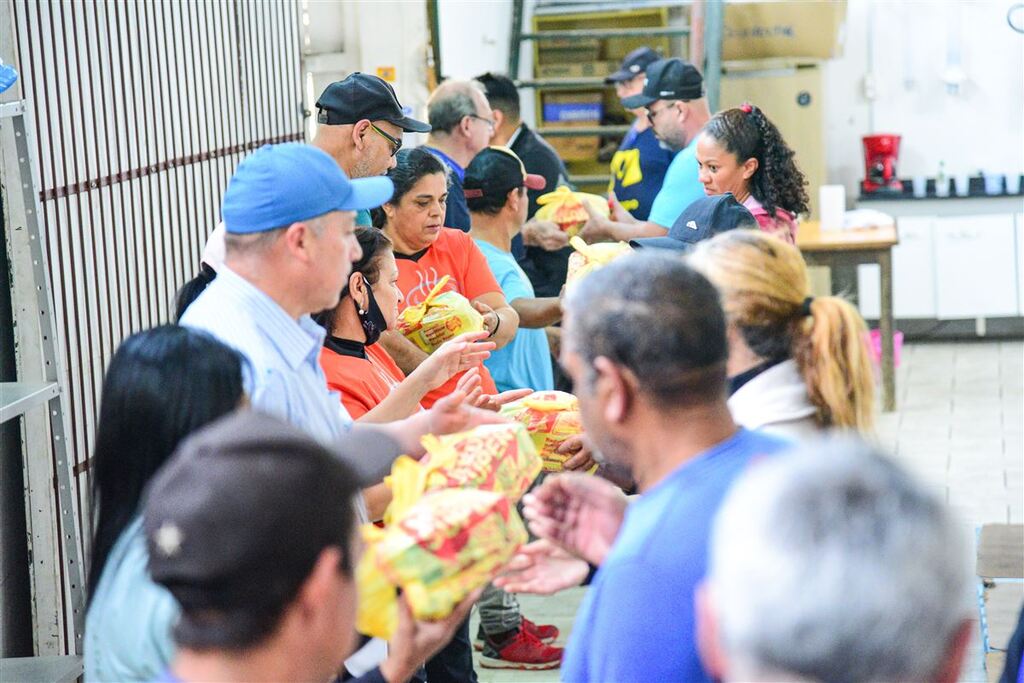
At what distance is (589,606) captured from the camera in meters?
1.63

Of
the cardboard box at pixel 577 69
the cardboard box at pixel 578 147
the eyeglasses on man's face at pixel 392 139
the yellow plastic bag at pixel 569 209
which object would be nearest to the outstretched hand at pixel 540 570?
the eyeglasses on man's face at pixel 392 139

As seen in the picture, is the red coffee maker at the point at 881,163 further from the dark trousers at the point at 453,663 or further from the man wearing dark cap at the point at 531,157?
the dark trousers at the point at 453,663

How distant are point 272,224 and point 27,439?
4.51 feet

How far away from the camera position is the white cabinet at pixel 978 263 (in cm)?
911

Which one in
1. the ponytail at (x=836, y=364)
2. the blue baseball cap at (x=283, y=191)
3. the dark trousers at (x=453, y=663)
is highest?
the blue baseball cap at (x=283, y=191)

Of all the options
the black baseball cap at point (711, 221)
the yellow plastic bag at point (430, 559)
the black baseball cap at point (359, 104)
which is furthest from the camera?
the black baseball cap at point (359, 104)

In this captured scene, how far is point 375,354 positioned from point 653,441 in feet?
5.90

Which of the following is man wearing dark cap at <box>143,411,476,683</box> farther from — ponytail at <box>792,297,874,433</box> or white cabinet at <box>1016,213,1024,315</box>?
white cabinet at <box>1016,213,1024,315</box>

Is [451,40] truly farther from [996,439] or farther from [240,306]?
[240,306]

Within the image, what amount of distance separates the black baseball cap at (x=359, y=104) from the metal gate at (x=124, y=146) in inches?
26.4

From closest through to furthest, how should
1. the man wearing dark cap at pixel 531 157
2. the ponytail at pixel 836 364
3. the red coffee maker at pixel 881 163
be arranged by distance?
the ponytail at pixel 836 364 → the man wearing dark cap at pixel 531 157 → the red coffee maker at pixel 881 163

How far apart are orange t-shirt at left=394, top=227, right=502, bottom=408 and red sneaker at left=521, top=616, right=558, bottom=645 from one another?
1097 millimetres

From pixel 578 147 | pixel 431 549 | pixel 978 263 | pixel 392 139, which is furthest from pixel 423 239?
pixel 978 263

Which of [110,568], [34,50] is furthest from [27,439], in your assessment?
[110,568]
